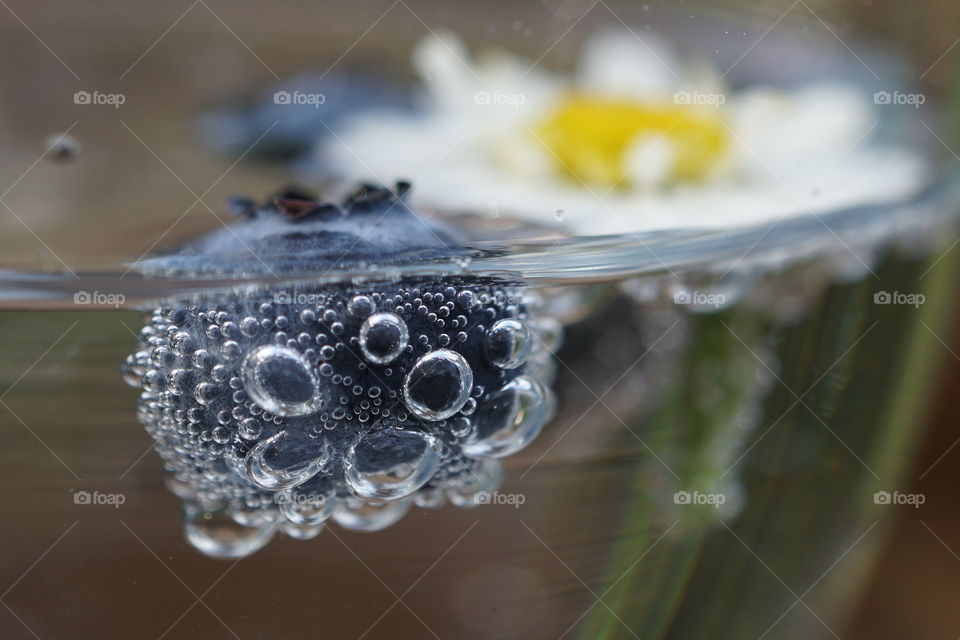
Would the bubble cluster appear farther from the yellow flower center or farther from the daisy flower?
the yellow flower center

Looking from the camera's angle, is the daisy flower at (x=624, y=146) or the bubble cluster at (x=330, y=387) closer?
the bubble cluster at (x=330, y=387)

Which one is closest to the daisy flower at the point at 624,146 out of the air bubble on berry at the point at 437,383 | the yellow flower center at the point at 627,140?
the yellow flower center at the point at 627,140

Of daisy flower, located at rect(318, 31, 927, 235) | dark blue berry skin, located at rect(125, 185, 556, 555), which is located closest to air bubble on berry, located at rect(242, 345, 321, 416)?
dark blue berry skin, located at rect(125, 185, 556, 555)

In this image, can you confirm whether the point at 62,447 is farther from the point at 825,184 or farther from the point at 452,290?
the point at 825,184

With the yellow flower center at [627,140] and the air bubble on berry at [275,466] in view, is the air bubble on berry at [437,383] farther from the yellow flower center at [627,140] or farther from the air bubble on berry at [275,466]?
the yellow flower center at [627,140]

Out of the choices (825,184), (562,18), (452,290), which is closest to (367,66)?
(562,18)

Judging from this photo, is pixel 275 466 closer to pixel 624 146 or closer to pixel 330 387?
pixel 330 387
